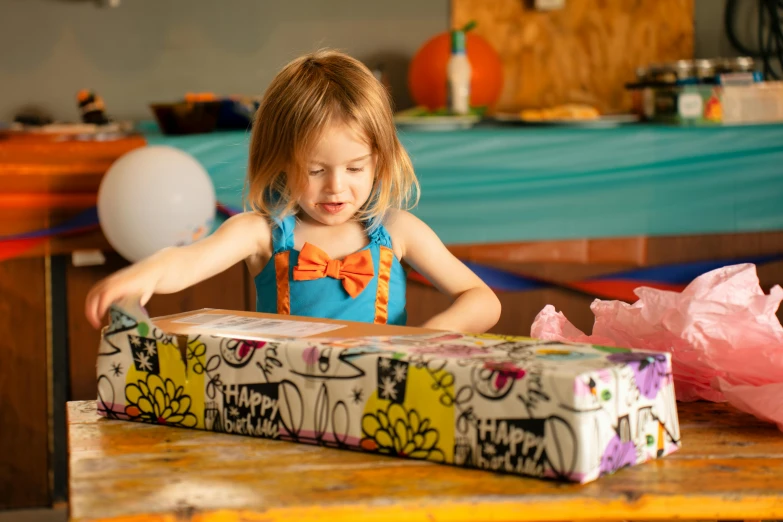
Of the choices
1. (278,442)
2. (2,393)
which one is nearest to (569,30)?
(2,393)

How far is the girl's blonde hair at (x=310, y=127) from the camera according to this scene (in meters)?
1.31

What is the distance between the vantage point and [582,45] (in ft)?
10.6

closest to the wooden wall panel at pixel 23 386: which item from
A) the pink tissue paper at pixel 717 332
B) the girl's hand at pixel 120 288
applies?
the girl's hand at pixel 120 288

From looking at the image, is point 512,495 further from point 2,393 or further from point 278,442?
point 2,393

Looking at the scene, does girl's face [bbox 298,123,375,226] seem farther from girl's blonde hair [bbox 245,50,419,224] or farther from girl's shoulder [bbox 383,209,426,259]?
girl's shoulder [bbox 383,209,426,259]

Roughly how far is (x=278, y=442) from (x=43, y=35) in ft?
8.13

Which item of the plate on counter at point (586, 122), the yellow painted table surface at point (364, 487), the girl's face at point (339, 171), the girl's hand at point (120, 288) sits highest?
the plate on counter at point (586, 122)

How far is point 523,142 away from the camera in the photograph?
2617 millimetres

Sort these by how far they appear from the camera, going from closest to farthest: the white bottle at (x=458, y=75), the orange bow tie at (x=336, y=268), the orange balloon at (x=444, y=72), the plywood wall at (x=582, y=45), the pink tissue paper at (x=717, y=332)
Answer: the pink tissue paper at (x=717, y=332)
the orange bow tie at (x=336, y=268)
the white bottle at (x=458, y=75)
the orange balloon at (x=444, y=72)
the plywood wall at (x=582, y=45)

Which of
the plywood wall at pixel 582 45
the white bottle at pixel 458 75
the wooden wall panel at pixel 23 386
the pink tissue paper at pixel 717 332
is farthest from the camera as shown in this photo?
the plywood wall at pixel 582 45

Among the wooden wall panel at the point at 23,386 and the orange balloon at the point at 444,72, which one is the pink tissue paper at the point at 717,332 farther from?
the orange balloon at the point at 444,72

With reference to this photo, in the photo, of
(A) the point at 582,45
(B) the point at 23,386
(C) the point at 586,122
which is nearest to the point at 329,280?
(B) the point at 23,386

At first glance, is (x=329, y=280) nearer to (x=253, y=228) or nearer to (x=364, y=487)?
(x=253, y=228)

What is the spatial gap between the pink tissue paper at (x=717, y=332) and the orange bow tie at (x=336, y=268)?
46 cm
